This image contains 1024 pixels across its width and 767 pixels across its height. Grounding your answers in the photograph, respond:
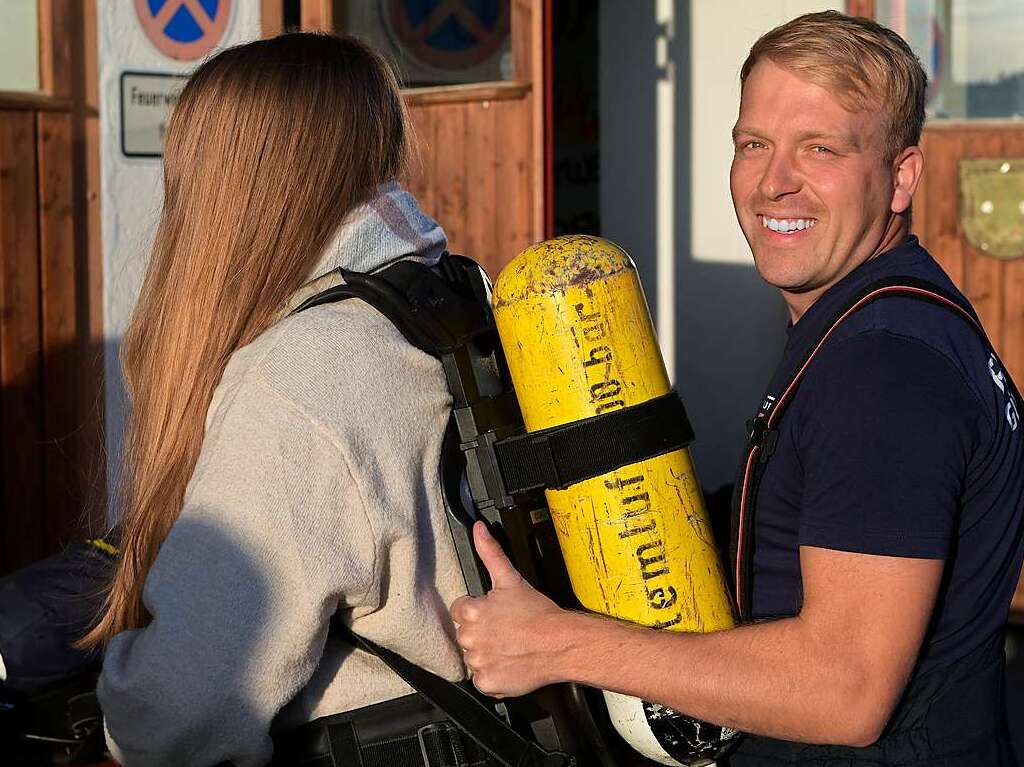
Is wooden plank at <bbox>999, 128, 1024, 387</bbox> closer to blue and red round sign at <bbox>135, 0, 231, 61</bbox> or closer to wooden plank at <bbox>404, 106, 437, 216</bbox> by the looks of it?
wooden plank at <bbox>404, 106, 437, 216</bbox>

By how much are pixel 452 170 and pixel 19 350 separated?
6.67 ft

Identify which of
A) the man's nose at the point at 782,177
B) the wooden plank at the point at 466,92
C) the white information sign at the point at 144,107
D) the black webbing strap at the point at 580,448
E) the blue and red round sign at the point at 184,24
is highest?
the blue and red round sign at the point at 184,24

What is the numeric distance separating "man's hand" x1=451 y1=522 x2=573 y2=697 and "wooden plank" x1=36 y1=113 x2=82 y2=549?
3173mm

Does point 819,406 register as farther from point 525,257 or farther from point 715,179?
point 715,179

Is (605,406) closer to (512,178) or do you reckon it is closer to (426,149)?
(512,178)

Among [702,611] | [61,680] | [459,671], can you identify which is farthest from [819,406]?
[61,680]

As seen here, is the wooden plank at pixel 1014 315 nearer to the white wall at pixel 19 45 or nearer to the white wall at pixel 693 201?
the white wall at pixel 693 201

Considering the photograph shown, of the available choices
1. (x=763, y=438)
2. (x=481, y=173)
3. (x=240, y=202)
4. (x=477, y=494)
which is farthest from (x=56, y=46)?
(x=763, y=438)

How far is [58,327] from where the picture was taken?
494 cm

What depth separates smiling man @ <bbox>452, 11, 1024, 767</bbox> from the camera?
1.71 meters

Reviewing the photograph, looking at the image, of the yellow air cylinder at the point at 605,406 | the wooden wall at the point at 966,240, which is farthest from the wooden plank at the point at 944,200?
the yellow air cylinder at the point at 605,406

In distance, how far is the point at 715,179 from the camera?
23.1 feet

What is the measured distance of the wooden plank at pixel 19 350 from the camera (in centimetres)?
476

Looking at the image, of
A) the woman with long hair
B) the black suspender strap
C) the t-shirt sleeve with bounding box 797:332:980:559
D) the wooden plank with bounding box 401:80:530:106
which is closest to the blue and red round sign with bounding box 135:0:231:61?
the wooden plank with bounding box 401:80:530:106
